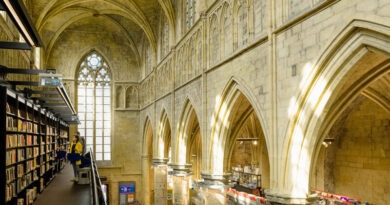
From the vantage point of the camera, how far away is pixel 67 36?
27.8 m

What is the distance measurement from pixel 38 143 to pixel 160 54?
11688mm

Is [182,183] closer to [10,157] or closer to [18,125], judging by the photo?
[18,125]

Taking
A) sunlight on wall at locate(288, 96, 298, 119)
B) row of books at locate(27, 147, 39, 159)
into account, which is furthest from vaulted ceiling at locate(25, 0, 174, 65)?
sunlight on wall at locate(288, 96, 298, 119)

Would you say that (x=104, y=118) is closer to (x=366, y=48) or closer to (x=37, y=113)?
(x=37, y=113)

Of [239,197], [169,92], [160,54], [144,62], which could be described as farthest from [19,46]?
[144,62]

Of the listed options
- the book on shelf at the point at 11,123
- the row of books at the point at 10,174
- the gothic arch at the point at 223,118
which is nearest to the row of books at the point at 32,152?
the book on shelf at the point at 11,123

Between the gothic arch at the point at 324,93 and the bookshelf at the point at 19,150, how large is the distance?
5007mm

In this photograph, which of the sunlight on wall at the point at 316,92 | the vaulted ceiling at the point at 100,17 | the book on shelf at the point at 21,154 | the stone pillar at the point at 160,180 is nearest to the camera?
the sunlight on wall at the point at 316,92

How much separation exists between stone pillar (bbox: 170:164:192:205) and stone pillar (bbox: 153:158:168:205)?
4269mm

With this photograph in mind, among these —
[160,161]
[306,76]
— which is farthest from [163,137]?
[306,76]

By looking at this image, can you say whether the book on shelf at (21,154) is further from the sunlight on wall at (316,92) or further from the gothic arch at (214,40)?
the gothic arch at (214,40)

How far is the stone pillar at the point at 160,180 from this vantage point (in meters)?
21.9

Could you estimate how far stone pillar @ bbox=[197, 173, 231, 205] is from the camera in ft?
40.1

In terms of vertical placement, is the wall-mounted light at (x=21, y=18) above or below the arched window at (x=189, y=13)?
below
